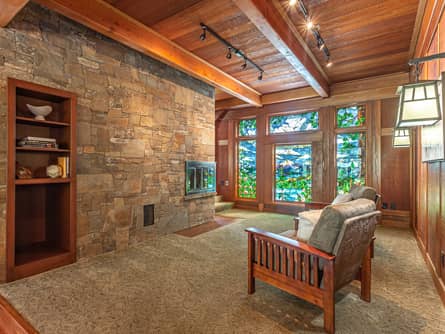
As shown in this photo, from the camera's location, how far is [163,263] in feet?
9.64

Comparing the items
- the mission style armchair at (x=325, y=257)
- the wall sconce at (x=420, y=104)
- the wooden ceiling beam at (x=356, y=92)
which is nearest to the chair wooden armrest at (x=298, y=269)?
the mission style armchair at (x=325, y=257)

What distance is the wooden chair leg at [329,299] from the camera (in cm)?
169

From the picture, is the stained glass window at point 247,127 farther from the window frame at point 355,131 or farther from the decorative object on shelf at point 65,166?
the decorative object on shelf at point 65,166

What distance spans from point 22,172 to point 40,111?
28.3 inches

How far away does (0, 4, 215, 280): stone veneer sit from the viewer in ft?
8.64

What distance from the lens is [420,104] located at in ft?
5.99

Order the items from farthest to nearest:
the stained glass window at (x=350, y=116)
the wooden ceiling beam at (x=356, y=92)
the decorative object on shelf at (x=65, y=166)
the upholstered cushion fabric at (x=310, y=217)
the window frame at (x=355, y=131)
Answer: the stained glass window at (x=350, y=116) → the window frame at (x=355, y=131) → the wooden ceiling beam at (x=356, y=92) → the decorative object on shelf at (x=65, y=166) → the upholstered cushion fabric at (x=310, y=217)

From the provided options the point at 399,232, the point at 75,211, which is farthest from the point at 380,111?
the point at 75,211

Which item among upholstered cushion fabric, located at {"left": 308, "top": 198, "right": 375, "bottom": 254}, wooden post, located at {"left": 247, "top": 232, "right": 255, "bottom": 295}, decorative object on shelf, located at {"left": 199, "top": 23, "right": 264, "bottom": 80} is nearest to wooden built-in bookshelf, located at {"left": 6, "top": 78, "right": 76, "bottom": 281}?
decorative object on shelf, located at {"left": 199, "top": 23, "right": 264, "bottom": 80}

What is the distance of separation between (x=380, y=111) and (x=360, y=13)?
8.88ft

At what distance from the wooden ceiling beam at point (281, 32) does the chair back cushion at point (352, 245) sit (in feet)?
7.25

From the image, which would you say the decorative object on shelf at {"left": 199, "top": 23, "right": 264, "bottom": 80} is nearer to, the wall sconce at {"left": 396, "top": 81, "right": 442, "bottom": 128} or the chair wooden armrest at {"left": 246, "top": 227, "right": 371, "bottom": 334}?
the wall sconce at {"left": 396, "top": 81, "right": 442, "bottom": 128}

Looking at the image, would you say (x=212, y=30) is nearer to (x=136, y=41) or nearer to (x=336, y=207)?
(x=136, y=41)

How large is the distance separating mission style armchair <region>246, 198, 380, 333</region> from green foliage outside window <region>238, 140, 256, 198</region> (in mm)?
4539
